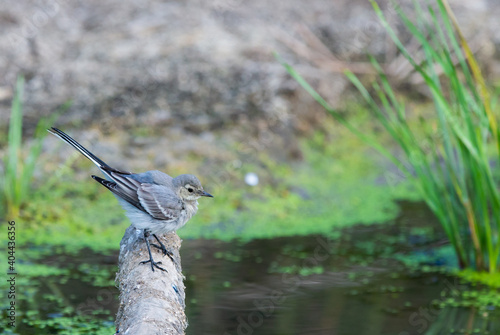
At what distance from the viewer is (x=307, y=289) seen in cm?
482

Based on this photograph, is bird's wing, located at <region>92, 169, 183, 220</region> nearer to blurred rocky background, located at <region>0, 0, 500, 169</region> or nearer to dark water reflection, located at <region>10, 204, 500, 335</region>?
dark water reflection, located at <region>10, 204, 500, 335</region>

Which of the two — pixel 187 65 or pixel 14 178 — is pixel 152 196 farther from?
pixel 187 65

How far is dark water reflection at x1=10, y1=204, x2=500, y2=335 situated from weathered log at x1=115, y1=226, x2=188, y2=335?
0.74m

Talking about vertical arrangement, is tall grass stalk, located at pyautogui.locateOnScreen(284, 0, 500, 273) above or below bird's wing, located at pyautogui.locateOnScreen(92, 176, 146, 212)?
above

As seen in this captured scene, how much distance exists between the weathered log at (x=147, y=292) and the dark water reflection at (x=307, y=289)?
0.74 meters

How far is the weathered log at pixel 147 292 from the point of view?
112 inches

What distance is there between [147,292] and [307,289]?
6.29ft

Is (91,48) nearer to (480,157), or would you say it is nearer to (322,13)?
(322,13)

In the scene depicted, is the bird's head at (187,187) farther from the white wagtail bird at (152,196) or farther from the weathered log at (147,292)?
the weathered log at (147,292)

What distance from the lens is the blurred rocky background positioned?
727cm

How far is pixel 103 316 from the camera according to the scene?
14.2ft

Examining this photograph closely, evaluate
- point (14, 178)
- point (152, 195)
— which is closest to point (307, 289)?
point (152, 195)

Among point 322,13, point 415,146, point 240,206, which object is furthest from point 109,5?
point 415,146

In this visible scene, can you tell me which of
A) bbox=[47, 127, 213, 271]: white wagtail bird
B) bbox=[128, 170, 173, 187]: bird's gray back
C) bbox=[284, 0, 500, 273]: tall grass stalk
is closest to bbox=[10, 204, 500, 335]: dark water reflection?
bbox=[284, 0, 500, 273]: tall grass stalk
